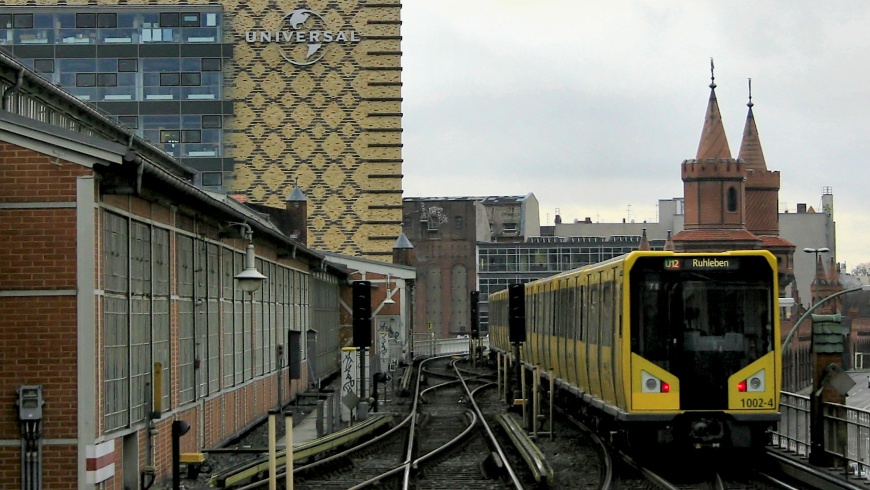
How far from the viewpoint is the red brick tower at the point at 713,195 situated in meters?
108

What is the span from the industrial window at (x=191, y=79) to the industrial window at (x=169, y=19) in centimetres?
252

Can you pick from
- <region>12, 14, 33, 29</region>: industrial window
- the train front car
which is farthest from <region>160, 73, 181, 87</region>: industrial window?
the train front car

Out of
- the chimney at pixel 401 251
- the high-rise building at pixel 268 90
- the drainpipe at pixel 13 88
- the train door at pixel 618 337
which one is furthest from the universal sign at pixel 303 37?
the train door at pixel 618 337

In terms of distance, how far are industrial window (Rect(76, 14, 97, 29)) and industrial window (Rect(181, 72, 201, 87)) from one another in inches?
193

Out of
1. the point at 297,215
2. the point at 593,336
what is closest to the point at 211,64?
the point at 297,215

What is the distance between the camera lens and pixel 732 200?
10875 cm

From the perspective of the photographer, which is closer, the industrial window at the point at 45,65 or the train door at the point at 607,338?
the train door at the point at 607,338

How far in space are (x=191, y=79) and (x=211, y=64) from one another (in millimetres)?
1259

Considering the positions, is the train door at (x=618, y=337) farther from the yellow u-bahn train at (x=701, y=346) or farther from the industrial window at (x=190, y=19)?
the industrial window at (x=190, y=19)

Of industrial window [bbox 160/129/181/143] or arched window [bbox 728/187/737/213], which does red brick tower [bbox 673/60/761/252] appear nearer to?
arched window [bbox 728/187/737/213]

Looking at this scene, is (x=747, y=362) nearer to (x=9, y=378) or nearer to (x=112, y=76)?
(x=9, y=378)

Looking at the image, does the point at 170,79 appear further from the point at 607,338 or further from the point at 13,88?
the point at 607,338

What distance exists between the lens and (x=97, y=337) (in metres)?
14.4

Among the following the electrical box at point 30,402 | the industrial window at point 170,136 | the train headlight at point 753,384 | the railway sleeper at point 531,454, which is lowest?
the railway sleeper at point 531,454
